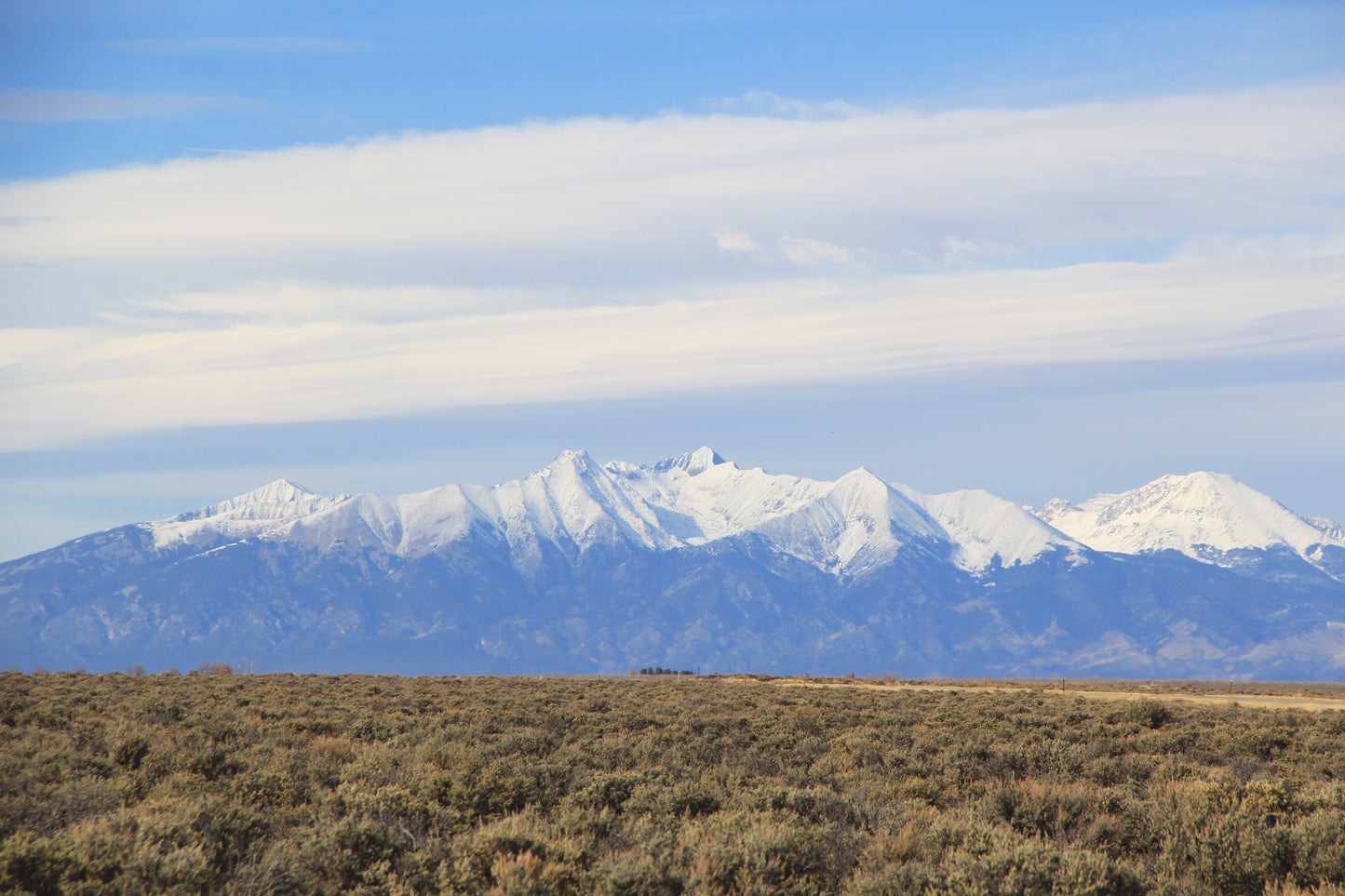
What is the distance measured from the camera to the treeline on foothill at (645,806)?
33.3ft

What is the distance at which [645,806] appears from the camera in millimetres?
13742

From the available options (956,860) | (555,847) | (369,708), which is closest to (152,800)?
(555,847)

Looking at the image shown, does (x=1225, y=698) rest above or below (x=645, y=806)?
below

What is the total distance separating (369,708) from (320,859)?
19191 millimetres

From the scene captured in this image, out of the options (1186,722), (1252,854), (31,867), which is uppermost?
(31,867)

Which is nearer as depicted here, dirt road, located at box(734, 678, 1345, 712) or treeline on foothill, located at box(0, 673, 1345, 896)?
treeline on foothill, located at box(0, 673, 1345, 896)

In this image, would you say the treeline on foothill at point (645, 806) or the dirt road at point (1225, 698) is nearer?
the treeline on foothill at point (645, 806)

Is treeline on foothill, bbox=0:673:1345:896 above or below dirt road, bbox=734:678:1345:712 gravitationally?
above

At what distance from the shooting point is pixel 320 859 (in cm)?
1038

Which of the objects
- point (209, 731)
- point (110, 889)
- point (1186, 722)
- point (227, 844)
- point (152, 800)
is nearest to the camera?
point (110, 889)

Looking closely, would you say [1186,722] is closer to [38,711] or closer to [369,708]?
[369,708]

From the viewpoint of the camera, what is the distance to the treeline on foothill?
1016 cm

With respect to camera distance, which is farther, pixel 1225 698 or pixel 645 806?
pixel 1225 698

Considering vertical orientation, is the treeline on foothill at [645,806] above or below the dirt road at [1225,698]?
above
